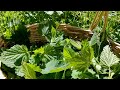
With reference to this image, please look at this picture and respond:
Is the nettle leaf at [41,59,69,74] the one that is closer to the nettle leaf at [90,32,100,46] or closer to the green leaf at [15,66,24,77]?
the green leaf at [15,66,24,77]

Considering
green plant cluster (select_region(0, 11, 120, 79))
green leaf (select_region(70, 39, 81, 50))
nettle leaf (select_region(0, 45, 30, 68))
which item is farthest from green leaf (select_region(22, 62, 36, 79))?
green leaf (select_region(70, 39, 81, 50))

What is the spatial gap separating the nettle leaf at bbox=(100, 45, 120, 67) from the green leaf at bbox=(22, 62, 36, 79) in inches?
11.1

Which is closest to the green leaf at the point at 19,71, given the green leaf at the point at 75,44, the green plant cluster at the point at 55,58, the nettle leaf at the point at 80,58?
the green plant cluster at the point at 55,58

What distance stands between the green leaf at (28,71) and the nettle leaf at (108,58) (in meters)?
0.28

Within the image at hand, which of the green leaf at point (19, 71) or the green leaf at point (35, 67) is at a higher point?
the green leaf at point (35, 67)

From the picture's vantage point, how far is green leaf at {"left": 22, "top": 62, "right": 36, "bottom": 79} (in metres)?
1.04

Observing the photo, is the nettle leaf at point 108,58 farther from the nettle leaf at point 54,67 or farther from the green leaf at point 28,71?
the green leaf at point 28,71

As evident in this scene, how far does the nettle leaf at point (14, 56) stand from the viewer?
3.82ft

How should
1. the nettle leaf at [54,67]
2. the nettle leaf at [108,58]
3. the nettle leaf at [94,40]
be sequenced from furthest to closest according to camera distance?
the nettle leaf at [94,40] < the nettle leaf at [108,58] < the nettle leaf at [54,67]
